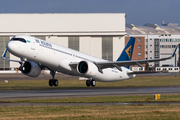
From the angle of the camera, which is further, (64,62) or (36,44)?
(64,62)

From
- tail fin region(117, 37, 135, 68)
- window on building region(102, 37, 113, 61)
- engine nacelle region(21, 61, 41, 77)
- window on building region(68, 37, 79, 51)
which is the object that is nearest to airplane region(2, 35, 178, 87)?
engine nacelle region(21, 61, 41, 77)

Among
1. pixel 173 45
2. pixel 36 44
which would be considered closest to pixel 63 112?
pixel 36 44

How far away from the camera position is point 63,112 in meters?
18.7

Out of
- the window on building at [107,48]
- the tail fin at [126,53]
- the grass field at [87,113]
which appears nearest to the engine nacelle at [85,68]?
the tail fin at [126,53]

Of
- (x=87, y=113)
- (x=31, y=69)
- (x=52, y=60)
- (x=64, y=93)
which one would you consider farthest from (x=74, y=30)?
(x=87, y=113)

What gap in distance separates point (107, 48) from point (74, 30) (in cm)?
1305

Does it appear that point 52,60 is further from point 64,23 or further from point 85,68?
point 64,23

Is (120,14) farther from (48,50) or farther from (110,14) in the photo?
(48,50)

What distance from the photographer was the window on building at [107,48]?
105625 mm

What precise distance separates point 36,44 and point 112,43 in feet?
237

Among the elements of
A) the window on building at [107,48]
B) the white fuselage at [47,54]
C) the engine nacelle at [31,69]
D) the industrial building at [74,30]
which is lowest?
the engine nacelle at [31,69]

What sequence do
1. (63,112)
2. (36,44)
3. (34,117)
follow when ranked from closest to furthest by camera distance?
(34,117) < (63,112) < (36,44)

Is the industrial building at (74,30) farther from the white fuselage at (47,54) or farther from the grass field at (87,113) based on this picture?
the grass field at (87,113)

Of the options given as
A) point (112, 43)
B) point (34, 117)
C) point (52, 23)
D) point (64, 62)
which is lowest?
point (34, 117)
